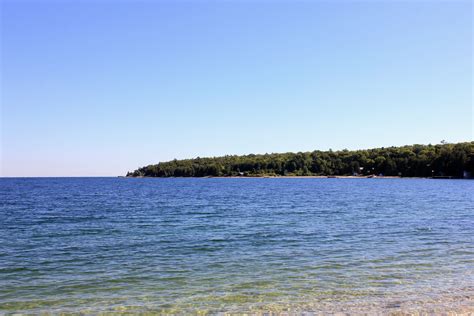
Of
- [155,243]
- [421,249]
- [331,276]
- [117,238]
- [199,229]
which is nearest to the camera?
[331,276]

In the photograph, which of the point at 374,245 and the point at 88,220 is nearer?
the point at 374,245

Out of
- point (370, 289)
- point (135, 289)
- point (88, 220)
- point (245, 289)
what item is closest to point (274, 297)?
point (245, 289)

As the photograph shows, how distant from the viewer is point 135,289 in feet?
43.4

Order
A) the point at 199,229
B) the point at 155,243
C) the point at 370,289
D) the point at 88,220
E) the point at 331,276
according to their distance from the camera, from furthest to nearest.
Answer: the point at 88,220
the point at 199,229
the point at 155,243
the point at 331,276
the point at 370,289

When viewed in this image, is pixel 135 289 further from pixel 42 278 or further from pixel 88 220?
pixel 88 220

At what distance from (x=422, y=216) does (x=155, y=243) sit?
78.9 feet

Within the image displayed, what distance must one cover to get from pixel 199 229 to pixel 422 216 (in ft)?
64.7

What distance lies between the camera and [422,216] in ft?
116

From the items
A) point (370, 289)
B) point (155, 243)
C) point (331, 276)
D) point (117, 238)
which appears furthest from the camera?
point (117, 238)

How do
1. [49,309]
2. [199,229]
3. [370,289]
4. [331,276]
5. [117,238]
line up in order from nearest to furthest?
[49,309] < [370,289] < [331,276] < [117,238] < [199,229]

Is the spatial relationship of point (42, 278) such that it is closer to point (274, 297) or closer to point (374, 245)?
point (274, 297)

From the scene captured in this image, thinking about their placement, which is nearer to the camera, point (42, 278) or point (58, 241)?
point (42, 278)

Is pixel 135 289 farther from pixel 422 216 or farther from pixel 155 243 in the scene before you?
pixel 422 216

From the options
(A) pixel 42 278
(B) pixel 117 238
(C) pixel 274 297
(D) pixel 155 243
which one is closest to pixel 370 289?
(C) pixel 274 297
